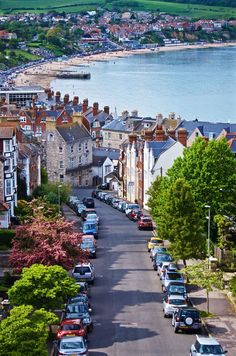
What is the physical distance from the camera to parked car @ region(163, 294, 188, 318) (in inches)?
1272

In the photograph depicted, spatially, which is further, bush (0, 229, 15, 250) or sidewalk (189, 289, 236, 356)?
bush (0, 229, 15, 250)

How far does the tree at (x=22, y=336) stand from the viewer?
25.5 metres

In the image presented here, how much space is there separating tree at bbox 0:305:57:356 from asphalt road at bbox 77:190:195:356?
2697 millimetres

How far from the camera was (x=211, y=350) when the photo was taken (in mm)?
26609

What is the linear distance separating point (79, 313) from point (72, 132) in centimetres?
4457

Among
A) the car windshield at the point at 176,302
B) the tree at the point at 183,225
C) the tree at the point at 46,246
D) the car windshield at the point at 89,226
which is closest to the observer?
the car windshield at the point at 176,302

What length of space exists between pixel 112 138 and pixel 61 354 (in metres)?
70.6

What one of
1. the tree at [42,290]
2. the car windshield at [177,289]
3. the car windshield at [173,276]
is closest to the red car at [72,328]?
the tree at [42,290]

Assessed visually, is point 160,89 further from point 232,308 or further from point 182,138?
point 232,308

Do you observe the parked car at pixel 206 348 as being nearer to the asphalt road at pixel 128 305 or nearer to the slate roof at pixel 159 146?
the asphalt road at pixel 128 305

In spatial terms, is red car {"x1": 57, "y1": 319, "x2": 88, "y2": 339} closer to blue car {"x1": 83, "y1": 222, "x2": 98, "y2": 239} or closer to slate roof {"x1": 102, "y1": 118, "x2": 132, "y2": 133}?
blue car {"x1": 83, "y1": 222, "x2": 98, "y2": 239}

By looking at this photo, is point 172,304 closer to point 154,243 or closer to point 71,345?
point 71,345

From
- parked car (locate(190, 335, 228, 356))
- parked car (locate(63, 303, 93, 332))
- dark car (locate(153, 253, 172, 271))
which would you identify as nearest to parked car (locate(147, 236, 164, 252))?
dark car (locate(153, 253, 172, 271))

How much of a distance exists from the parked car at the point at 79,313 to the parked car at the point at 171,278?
5314 mm
